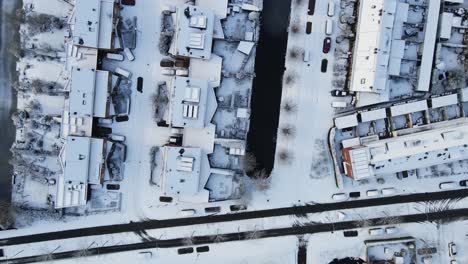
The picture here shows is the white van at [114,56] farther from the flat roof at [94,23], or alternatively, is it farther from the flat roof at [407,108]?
the flat roof at [407,108]

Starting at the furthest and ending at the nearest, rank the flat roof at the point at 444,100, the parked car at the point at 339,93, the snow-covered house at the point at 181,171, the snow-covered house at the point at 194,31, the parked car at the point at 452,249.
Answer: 1. the parked car at the point at 452,249
2. the parked car at the point at 339,93
3. the flat roof at the point at 444,100
4. the snow-covered house at the point at 181,171
5. the snow-covered house at the point at 194,31

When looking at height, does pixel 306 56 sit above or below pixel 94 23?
below

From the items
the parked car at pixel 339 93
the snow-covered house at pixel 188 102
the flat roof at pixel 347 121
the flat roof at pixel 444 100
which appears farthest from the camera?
the parked car at pixel 339 93

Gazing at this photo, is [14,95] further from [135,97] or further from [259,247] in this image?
[259,247]

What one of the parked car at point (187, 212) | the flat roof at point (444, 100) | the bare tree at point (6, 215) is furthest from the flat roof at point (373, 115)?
the bare tree at point (6, 215)

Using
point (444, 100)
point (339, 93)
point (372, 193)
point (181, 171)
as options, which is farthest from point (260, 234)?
point (444, 100)

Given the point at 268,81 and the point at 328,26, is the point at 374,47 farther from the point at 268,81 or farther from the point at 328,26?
the point at 268,81

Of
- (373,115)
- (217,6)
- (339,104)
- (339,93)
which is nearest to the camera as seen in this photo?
(217,6)
